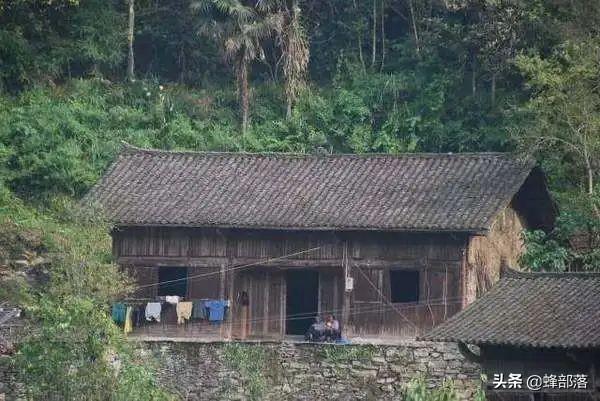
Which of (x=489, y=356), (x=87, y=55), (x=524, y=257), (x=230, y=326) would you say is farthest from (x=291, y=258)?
(x=87, y=55)

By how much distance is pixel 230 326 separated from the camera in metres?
43.6

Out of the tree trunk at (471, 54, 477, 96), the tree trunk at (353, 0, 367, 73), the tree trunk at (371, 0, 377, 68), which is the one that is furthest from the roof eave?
the tree trunk at (371, 0, 377, 68)

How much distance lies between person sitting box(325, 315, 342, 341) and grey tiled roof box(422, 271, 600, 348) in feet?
18.1

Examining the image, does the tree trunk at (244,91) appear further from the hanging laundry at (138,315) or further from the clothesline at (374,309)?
the hanging laundry at (138,315)

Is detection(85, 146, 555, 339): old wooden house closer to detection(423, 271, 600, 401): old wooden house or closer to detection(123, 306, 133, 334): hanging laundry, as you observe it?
detection(123, 306, 133, 334): hanging laundry

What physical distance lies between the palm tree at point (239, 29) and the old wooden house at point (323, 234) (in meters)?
9.57

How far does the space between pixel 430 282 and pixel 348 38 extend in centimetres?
1832

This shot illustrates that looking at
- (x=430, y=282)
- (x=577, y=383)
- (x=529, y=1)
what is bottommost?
(x=577, y=383)

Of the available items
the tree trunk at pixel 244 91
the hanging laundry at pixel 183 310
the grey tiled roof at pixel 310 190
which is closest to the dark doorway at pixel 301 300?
the grey tiled roof at pixel 310 190

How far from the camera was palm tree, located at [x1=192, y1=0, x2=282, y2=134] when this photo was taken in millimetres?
54688

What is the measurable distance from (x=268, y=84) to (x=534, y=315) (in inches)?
910

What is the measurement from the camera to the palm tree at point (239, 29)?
5469cm

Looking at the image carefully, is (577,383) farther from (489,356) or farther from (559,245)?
(559,245)

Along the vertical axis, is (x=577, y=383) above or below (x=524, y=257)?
below
